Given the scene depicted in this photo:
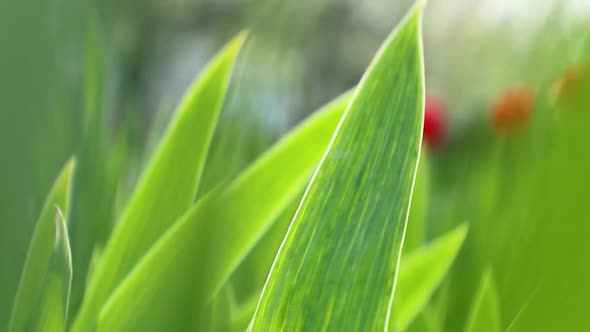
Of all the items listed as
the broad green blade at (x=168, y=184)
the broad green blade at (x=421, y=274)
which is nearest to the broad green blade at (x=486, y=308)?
the broad green blade at (x=421, y=274)

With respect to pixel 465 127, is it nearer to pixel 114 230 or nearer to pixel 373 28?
pixel 373 28

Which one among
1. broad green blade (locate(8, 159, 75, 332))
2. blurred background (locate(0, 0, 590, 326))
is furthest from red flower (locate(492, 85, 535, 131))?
broad green blade (locate(8, 159, 75, 332))

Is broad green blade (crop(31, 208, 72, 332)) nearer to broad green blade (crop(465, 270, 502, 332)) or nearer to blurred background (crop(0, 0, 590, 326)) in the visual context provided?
blurred background (crop(0, 0, 590, 326))

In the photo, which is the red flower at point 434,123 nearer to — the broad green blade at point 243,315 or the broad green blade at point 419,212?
the broad green blade at point 419,212

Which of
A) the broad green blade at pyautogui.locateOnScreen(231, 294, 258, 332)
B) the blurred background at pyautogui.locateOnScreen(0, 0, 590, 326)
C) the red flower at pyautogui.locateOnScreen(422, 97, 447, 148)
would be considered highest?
the blurred background at pyautogui.locateOnScreen(0, 0, 590, 326)

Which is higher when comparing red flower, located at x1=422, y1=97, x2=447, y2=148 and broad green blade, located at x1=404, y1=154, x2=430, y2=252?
red flower, located at x1=422, y1=97, x2=447, y2=148

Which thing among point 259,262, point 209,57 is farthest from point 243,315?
point 209,57
